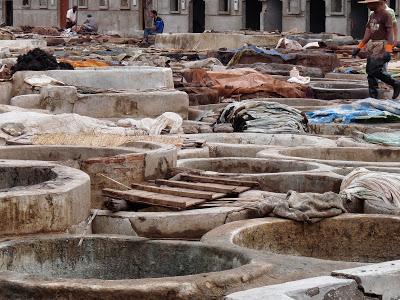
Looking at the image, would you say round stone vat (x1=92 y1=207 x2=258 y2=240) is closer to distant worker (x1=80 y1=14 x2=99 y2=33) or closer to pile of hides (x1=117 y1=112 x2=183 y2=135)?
pile of hides (x1=117 y1=112 x2=183 y2=135)

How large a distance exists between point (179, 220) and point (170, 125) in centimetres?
566

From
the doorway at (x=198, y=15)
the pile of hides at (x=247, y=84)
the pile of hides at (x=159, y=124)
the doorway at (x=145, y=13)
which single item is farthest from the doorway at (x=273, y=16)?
the pile of hides at (x=159, y=124)

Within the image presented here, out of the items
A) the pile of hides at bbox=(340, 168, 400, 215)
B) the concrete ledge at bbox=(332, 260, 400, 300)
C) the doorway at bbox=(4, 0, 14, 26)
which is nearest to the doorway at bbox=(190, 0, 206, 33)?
the doorway at bbox=(4, 0, 14, 26)

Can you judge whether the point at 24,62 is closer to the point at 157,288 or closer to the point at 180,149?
the point at 180,149

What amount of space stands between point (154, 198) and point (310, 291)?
3333 mm

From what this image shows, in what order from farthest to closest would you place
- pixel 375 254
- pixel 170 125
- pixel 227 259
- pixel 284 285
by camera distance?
pixel 170 125, pixel 375 254, pixel 227 259, pixel 284 285

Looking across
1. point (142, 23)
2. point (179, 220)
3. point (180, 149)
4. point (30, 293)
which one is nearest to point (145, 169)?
point (179, 220)

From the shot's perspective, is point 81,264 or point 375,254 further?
point 375,254

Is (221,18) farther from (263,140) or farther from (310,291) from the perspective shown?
(310,291)

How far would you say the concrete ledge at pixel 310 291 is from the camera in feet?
19.0

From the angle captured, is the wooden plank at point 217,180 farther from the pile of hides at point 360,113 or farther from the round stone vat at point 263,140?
the pile of hides at point 360,113

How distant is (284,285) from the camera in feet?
19.7

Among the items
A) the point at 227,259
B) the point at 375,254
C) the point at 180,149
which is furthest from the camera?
the point at 180,149

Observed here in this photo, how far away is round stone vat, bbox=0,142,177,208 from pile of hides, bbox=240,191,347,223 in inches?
52.7
